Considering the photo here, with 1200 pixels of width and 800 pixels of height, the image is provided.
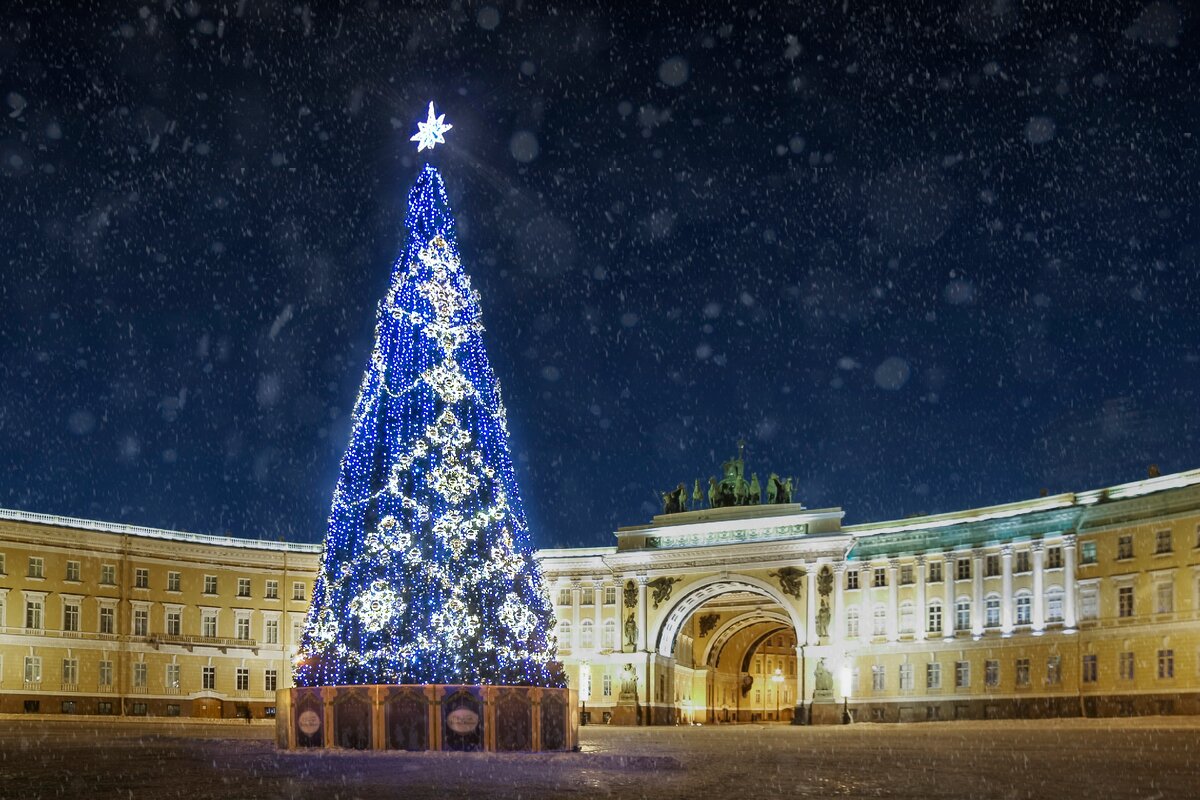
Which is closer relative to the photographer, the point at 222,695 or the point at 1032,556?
the point at 1032,556

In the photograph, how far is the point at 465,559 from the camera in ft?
103

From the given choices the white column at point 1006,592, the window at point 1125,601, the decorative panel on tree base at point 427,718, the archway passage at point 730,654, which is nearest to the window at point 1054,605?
the white column at point 1006,592

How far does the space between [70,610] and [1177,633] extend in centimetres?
5265

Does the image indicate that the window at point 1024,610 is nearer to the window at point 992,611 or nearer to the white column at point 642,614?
the window at point 992,611

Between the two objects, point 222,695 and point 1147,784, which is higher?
point 1147,784

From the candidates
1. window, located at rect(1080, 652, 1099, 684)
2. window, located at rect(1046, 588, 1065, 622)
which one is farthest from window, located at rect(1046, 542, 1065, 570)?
window, located at rect(1080, 652, 1099, 684)

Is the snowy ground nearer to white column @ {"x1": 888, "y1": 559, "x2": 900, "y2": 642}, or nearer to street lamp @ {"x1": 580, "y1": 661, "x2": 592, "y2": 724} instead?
white column @ {"x1": 888, "y1": 559, "x2": 900, "y2": 642}

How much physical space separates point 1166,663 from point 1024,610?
915 cm

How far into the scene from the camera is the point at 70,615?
69.0m

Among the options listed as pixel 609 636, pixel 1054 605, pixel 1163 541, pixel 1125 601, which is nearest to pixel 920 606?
pixel 1054 605

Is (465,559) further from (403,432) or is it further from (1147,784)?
(1147,784)

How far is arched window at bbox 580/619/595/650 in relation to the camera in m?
80.3

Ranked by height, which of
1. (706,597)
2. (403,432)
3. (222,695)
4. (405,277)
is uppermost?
(405,277)

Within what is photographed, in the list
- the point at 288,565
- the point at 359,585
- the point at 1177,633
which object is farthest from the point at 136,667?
the point at 1177,633
